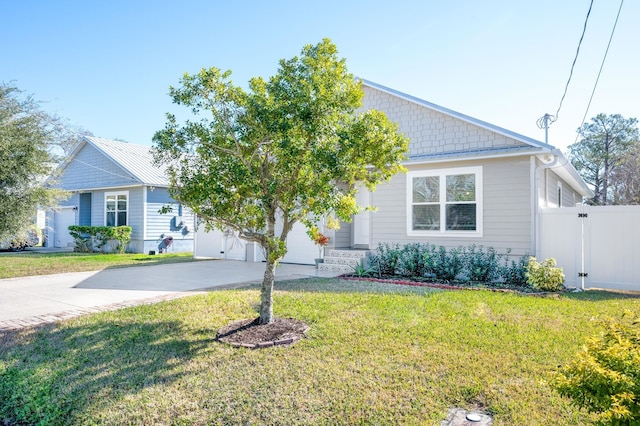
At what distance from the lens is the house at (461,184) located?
9695 millimetres

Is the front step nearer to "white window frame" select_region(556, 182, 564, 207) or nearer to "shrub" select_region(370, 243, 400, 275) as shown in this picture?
"shrub" select_region(370, 243, 400, 275)

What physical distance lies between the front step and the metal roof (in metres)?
10.1

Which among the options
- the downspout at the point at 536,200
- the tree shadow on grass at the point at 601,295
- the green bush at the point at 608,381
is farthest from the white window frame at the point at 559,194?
the green bush at the point at 608,381

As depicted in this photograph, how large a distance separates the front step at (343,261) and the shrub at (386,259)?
476 mm

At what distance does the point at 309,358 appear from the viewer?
4.34 m

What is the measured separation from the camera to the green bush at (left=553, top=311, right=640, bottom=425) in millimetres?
1970

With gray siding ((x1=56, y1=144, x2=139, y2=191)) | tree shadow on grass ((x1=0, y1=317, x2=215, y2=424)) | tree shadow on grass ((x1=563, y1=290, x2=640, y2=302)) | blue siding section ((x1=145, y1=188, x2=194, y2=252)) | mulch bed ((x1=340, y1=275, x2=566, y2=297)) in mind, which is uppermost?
gray siding ((x1=56, y1=144, x2=139, y2=191))

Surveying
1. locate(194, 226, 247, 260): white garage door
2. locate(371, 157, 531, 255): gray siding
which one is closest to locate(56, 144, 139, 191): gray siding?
locate(194, 226, 247, 260): white garage door

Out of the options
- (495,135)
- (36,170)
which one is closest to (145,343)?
(36,170)

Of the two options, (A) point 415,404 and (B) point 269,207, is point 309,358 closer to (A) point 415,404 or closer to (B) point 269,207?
(A) point 415,404

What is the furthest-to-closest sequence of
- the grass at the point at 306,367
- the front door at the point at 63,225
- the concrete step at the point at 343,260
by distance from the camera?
the front door at the point at 63,225, the concrete step at the point at 343,260, the grass at the point at 306,367

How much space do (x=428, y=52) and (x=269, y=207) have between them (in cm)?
822

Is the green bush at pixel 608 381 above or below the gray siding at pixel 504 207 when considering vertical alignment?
below

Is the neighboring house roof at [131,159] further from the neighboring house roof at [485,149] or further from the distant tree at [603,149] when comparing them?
the distant tree at [603,149]
